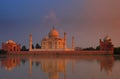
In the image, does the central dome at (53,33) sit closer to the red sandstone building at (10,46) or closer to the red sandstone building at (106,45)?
the red sandstone building at (10,46)

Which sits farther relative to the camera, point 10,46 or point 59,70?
point 10,46

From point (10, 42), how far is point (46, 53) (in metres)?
8.41

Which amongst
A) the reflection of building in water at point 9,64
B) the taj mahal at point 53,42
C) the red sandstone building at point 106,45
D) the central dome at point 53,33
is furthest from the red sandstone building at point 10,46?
the reflection of building in water at point 9,64

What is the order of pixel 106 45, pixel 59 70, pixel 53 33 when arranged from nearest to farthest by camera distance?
pixel 59 70 < pixel 106 45 < pixel 53 33

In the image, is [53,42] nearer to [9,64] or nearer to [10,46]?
[10,46]

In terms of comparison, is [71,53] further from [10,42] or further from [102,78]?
[102,78]

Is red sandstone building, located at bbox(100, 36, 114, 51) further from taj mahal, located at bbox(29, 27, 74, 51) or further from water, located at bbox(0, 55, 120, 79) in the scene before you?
water, located at bbox(0, 55, 120, 79)

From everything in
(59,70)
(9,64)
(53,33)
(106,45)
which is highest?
(53,33)

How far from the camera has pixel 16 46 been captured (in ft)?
151

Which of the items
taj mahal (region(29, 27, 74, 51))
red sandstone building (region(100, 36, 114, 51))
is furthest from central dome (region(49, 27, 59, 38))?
red sandstone building (region(100, 36, 114, 51))

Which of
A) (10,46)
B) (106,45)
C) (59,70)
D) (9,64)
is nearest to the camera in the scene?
(59,70)

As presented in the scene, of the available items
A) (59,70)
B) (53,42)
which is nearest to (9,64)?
(59,70)

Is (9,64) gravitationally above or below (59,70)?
above

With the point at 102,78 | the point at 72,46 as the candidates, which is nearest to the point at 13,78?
the point at 102,78
